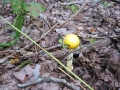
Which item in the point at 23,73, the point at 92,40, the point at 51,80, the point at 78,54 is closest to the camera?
the point at 51,80

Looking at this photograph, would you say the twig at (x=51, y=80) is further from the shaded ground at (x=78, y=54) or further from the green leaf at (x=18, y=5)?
the green leaf at (x=18, y=5)

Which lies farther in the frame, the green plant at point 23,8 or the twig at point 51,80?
the green plant at point 23,8

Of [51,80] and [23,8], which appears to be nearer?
[51,80]

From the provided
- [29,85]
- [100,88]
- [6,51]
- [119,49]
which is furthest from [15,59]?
[119,49]

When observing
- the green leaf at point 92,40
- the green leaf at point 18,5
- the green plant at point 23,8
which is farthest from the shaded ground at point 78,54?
the green leaf at point 18,5

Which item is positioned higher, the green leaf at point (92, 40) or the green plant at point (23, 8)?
the green plant at point (23, 8)

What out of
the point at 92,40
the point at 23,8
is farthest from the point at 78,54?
the point at 23,8

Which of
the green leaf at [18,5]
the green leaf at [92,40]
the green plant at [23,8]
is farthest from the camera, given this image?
the green leaf at [92,40]

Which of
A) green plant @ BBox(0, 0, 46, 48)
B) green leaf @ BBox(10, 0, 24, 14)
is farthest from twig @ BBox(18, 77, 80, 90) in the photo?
green leaf @ BBox(10, 0, 24, 14)

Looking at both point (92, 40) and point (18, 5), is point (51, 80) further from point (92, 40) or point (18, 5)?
point (92, 40)

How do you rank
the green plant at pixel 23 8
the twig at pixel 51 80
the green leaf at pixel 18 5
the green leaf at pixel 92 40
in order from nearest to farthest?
the twig at pixel 51 80, the green plant at pixel 23 8, the green leaf at pixel 18 5, the green leaf at pixel 92 40

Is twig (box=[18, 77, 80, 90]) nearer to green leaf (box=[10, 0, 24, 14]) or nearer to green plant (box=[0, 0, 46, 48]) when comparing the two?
green plant (box=[0, 0, 46, 48])

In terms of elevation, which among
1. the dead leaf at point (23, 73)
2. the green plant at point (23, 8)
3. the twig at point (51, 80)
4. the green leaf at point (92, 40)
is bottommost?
the twig at point (51, 80)
